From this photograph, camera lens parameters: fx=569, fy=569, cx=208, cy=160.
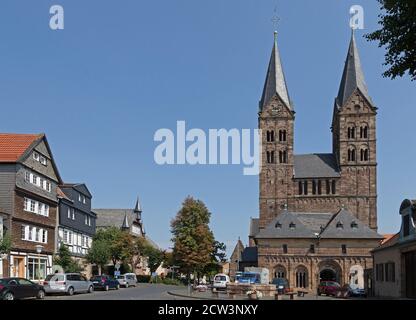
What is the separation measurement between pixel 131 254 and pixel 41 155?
3653cm

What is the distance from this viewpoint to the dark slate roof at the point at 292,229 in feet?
268

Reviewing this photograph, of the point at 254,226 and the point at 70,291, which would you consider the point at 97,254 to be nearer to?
the point at 70,291

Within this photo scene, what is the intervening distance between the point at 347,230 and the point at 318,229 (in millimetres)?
5446

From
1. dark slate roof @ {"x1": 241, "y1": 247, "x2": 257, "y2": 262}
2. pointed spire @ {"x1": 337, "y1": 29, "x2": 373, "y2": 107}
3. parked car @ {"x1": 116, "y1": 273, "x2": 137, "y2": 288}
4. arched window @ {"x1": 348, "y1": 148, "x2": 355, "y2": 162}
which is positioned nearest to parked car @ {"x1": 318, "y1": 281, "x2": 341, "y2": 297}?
parked car @ {"x1": 116, "y1": 273, "x2": 137, "y2": 288}

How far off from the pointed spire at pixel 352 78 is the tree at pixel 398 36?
87.0 meters

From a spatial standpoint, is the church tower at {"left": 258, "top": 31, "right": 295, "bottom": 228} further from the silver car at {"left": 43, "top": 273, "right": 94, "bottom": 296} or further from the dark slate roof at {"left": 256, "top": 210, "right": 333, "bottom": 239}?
the silver car at {"left": 43, "top": 273, "right": 94, "bottom": 296}

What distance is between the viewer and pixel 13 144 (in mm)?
48312

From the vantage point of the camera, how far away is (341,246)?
79.9 meters

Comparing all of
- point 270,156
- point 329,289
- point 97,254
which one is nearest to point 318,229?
point 270,156

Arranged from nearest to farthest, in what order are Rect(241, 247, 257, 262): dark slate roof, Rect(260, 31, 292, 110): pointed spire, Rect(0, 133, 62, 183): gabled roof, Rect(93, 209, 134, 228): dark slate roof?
Rect(0, 133, 62, 183): gabled roof, Rect(241, 247, 257, 262): dark slate roof, Rect(260, 31, 292, 110): pointed spire, Rect(93, 209, 134, 228): dark slate roof

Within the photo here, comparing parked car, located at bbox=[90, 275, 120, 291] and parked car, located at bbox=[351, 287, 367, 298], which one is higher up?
parked car, located at bbox=[90, 275, 120, 291]

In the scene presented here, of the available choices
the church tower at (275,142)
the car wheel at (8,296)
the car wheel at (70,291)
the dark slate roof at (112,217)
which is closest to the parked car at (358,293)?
the car wheel at (70,291)

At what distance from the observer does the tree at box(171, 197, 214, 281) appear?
72.4m

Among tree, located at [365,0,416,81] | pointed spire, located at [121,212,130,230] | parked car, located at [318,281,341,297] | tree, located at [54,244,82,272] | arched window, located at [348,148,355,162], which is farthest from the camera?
pointed spire, located at [121,212,130,230]
